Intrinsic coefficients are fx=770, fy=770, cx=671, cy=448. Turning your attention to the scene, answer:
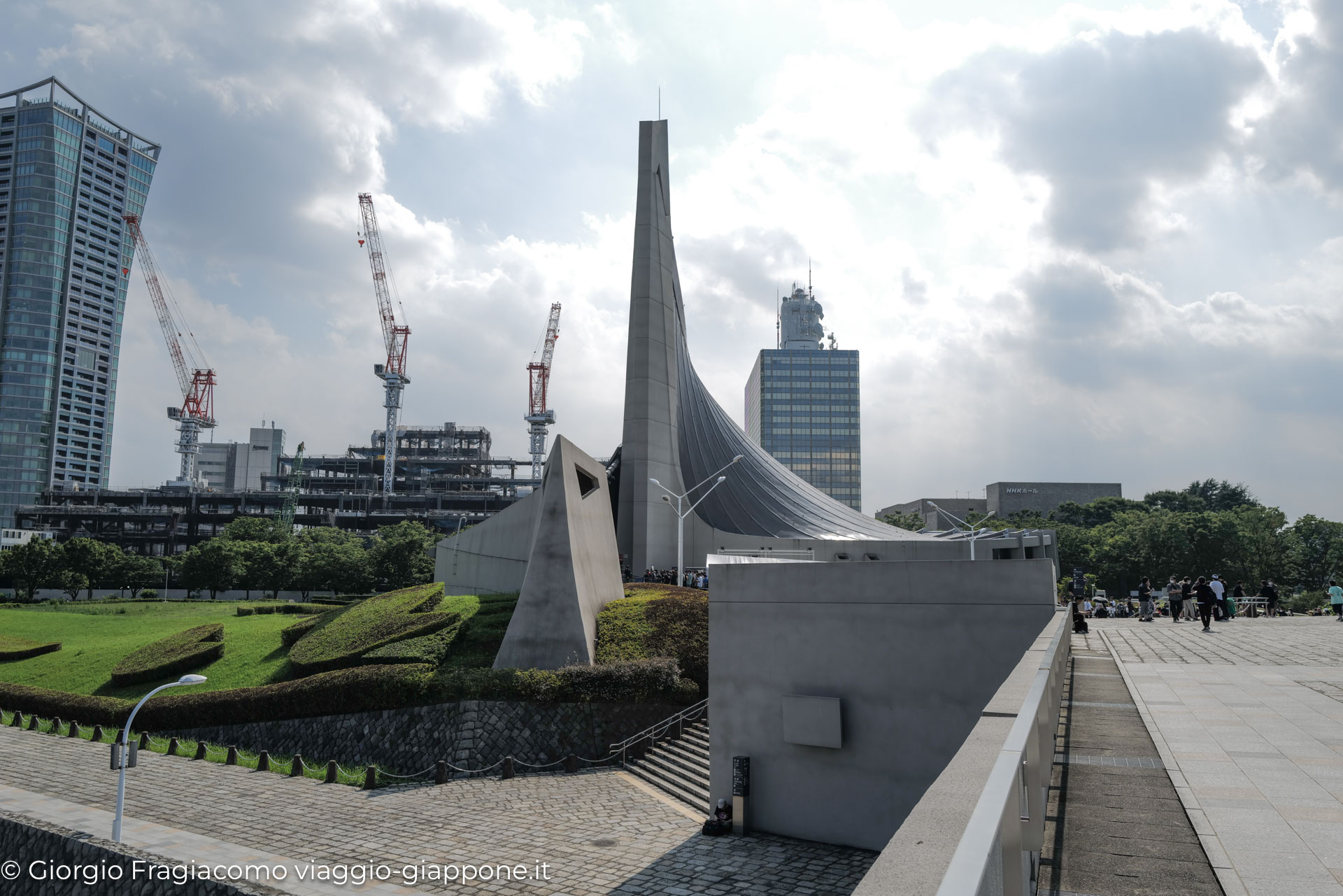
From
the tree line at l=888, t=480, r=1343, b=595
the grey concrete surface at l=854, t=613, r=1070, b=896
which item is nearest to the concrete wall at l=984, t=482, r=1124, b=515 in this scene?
the tree line at l=888, t=480, r=1343, b=595

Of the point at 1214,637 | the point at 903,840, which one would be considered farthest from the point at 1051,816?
the point at 1214,637

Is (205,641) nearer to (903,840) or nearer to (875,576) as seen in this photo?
(875,576)

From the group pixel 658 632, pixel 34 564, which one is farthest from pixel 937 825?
pixel 34 564

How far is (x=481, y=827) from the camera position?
1330cm

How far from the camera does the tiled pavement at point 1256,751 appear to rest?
11.8 feet

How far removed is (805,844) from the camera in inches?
490

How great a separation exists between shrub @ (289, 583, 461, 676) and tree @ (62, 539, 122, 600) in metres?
42.5

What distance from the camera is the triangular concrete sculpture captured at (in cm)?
1948

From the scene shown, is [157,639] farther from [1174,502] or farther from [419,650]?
[1174,502]

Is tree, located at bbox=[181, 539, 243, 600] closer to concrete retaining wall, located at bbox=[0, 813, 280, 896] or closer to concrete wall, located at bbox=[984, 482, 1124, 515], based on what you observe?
concrete retaining wall, located at bbox=[0, 813, 280, 896]

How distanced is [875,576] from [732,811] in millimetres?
4829

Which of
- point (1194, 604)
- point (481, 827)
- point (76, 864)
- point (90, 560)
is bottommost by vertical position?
point (76, 864)

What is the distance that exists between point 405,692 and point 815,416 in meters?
105

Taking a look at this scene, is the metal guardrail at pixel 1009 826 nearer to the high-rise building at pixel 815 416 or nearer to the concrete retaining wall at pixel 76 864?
the concrete retaining wall at pixel 76 864
